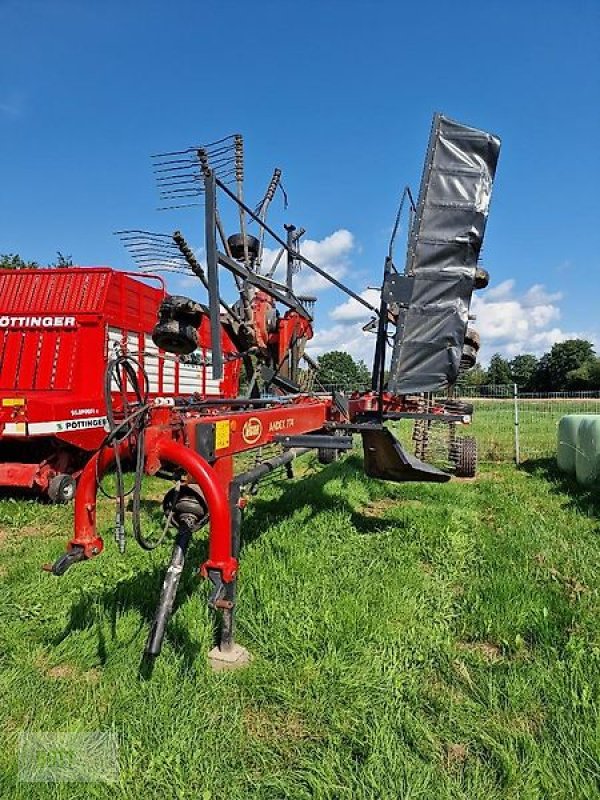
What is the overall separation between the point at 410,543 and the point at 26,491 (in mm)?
5494

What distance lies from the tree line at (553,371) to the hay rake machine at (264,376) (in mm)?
64770

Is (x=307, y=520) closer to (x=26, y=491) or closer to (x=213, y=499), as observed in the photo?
→ (x=213, y=499)

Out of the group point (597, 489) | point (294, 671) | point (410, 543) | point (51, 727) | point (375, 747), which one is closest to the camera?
point (375, 747)

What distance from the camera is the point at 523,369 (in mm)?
88375

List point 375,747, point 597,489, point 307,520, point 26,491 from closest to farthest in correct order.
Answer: point 375,747, point 307,520, point 597,489, point 26,491

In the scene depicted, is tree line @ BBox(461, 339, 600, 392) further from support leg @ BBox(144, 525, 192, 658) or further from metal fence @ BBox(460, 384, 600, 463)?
support leg @ BBox(144, 525, 192, 658)

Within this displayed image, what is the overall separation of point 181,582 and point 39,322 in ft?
17.3

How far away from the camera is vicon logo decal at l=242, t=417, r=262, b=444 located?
361 centimetres

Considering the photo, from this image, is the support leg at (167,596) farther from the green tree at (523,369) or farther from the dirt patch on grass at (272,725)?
the green tree at (523,369)

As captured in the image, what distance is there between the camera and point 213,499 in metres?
2.75

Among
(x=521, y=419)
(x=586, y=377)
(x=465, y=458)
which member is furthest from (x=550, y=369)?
(x=465, y=458)

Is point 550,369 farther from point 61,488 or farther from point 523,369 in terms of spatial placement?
point 61,488

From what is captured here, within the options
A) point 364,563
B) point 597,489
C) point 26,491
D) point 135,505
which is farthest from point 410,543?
point 26,491

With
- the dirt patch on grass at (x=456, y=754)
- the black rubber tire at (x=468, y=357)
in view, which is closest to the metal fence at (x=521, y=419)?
the black rubber tire at (x=468, y=357)
